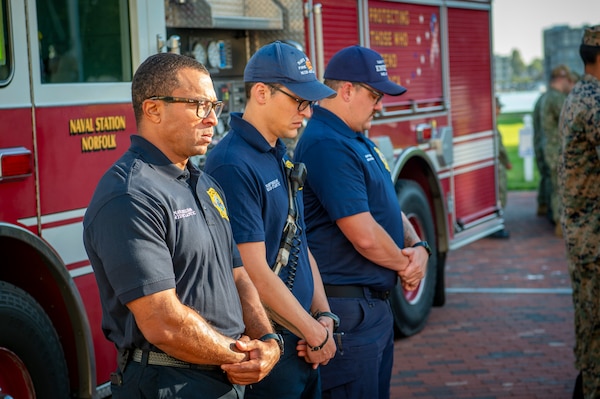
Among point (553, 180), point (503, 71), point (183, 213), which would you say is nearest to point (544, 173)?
point (553, 180)

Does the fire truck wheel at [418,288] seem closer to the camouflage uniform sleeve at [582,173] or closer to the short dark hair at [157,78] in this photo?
the camouflage uniform sleeve at [582,173]

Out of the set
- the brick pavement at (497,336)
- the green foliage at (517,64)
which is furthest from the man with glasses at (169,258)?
the green foliage at (517,64)

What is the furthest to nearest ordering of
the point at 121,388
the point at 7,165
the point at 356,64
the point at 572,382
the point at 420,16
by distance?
the point at 420,16 < the point at 572,382 < the point at 356,64 < the point at 7,165 < the point at 121,388

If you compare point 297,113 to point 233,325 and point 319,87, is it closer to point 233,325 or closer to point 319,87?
point 319,87

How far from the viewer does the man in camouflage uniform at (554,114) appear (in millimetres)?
11266

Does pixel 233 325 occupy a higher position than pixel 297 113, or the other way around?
pixel 297 113

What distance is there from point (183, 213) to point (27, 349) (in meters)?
1.68

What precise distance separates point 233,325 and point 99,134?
1.90 meters

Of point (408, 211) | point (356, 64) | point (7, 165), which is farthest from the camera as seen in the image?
point (408, 211)

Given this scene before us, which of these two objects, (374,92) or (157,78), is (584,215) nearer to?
(374,92)

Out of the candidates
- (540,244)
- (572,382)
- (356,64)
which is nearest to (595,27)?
(356,64)

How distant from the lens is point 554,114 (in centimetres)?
1145

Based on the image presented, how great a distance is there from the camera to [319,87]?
3410 millimetres

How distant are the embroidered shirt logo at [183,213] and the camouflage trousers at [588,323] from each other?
2.90 metres
